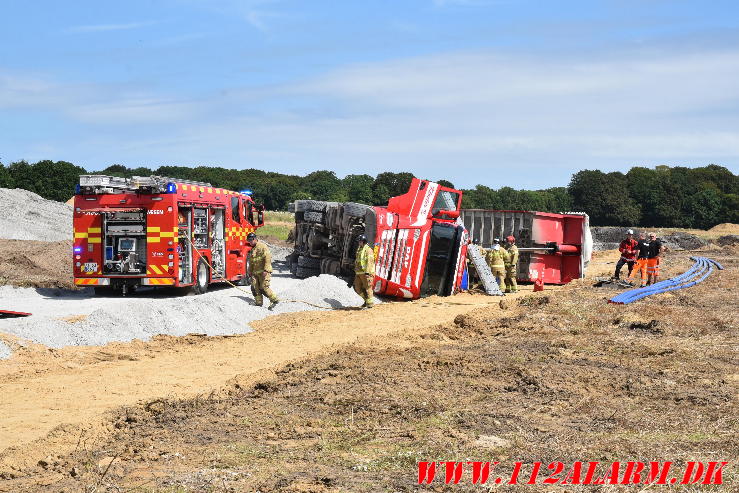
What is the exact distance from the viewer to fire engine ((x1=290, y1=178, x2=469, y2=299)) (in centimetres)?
2170

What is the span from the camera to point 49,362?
12844 mm

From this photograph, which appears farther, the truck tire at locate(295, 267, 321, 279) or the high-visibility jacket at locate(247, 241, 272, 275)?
the truck tire at locate(295, 267, 321, 279)

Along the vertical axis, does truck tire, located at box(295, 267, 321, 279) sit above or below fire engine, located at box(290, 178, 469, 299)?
below

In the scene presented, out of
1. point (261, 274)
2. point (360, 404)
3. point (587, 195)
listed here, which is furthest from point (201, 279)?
point (587, 195)

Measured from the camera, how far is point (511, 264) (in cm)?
2567

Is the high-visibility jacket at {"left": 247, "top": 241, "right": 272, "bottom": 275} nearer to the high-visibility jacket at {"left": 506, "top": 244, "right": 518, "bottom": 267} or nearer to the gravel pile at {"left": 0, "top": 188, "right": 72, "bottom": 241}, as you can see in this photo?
the high-visibility jacket at {"left": 506, "top": 244, "right": 518, "bottom": 267}

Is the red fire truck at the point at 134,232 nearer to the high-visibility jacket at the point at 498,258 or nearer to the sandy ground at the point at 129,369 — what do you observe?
the sandy ground at the point at 129,369

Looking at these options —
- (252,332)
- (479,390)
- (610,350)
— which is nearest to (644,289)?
(610,350)

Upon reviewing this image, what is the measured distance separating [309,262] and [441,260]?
14.6 ft

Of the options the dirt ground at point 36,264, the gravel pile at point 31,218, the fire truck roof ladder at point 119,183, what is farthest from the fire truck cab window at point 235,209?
the gravel pile at point 31,218

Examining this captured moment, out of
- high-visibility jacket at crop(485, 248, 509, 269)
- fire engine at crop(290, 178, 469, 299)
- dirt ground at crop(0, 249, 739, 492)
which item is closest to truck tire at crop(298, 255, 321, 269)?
fire engine at crop(290, 178, 469, 299)

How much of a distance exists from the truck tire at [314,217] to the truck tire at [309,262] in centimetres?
140

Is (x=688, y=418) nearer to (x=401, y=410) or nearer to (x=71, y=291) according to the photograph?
(x=401, y=410)

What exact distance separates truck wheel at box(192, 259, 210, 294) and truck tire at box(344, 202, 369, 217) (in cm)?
389
